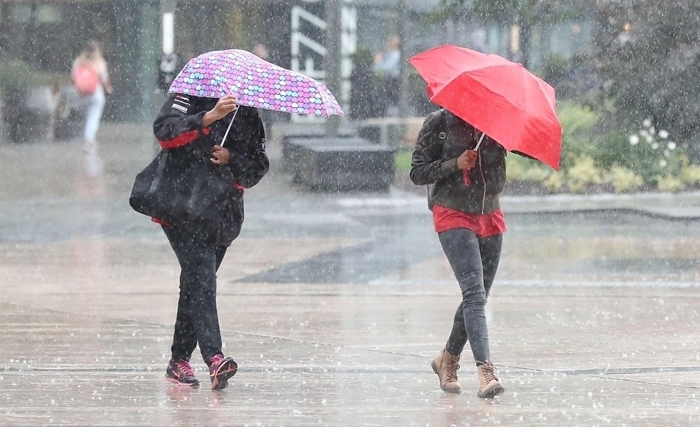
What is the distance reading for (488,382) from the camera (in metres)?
7.00

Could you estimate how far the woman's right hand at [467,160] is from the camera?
700 centimetres

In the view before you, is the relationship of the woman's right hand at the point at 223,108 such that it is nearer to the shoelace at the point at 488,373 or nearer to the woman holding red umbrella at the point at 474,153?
the woman holding red umbrella at the point at 474,153

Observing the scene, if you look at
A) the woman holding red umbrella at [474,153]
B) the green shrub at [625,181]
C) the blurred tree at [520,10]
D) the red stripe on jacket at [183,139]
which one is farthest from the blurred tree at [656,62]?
the red stripe on jacket at [183,139]

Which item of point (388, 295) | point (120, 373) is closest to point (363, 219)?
point (388, 295)

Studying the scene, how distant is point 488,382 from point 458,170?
102 centimetres

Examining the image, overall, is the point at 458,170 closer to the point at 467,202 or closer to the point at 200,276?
the point at 467,202

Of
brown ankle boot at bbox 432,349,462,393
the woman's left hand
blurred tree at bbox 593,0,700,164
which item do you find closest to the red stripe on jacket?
the woman's left hand

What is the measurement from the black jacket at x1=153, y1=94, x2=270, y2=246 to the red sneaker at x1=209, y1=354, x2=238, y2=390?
572 mm

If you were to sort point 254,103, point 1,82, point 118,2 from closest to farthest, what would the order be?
point 254,103 → point 1,82 → point 118,2

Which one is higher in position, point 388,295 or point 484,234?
point 484,234

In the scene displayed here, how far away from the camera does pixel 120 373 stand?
25.6 ft

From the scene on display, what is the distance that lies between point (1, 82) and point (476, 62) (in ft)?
78.9

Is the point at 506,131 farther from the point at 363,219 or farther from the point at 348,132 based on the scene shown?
the point at 348,132

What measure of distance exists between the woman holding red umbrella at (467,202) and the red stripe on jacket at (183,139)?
1.06 m
